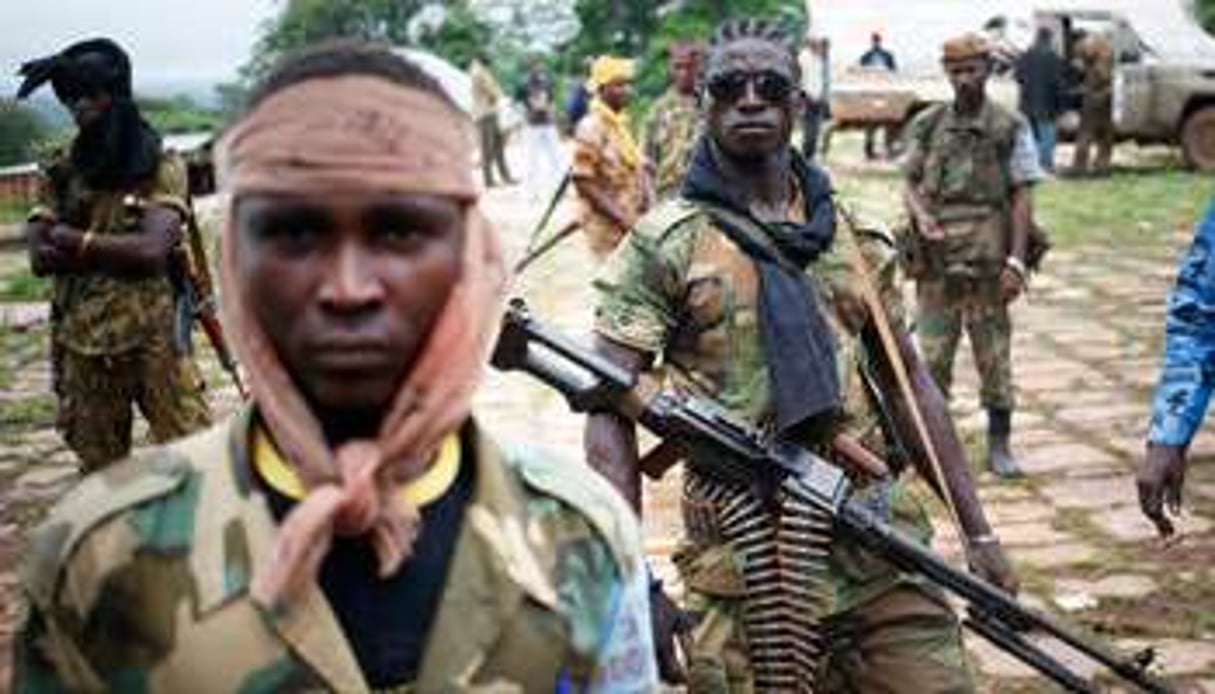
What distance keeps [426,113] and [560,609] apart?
19.1 inches

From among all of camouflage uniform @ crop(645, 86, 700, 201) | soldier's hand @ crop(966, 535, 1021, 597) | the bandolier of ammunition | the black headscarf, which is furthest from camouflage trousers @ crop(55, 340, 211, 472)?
camouflage uniform @ crop(645, 86, 700, 201)

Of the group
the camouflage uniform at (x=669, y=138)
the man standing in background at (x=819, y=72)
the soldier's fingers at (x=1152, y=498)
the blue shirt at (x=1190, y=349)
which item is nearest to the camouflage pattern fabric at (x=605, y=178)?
the camouflage uniform at (x=669, y=138)

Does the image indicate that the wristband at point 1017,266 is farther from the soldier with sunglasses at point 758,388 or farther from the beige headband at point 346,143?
the beige headband at point 346,143

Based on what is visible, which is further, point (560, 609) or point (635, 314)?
point (635, 314)

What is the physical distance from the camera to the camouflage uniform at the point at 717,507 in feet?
10.8

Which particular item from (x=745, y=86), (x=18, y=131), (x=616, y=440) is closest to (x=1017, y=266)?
(x=745, y=86)

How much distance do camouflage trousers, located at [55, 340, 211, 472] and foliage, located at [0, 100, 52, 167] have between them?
585 centimetres

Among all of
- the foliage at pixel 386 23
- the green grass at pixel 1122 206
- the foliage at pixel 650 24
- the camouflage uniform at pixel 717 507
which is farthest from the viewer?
the foliage at pixel 386 23

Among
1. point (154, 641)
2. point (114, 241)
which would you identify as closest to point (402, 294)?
point (154, 641)

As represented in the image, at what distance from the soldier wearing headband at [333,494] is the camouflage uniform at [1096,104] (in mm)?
18889

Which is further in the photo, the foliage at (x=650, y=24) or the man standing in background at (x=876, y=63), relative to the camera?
the foliage at (x=650, y=24)

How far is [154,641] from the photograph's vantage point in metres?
1.52

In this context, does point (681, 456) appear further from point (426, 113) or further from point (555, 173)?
point (555, 173)

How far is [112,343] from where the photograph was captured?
5527 mm
